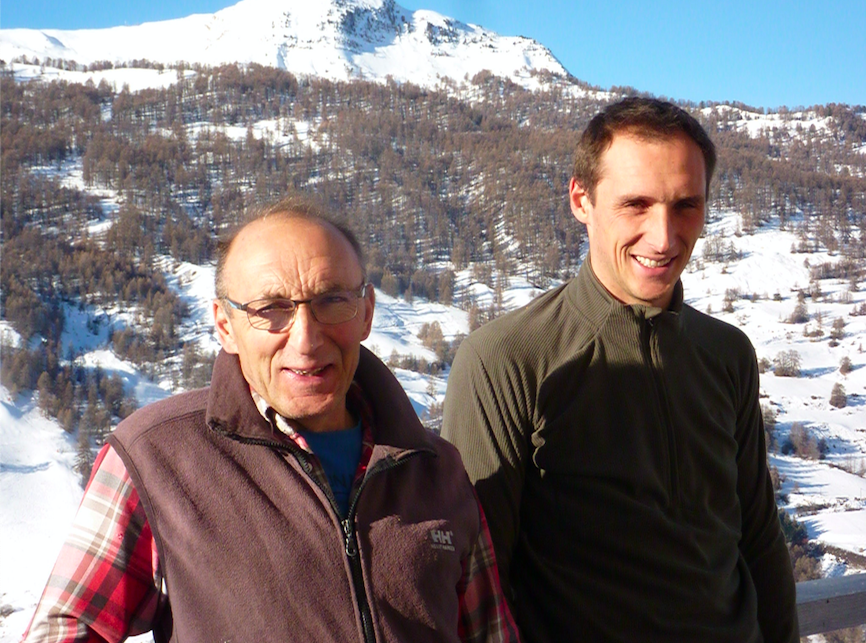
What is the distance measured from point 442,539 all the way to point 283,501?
29cm

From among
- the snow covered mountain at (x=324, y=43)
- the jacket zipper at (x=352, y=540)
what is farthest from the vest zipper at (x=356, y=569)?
the snow covered mountain at (x=324, y=43)

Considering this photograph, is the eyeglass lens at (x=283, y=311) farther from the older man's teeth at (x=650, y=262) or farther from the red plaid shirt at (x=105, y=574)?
the older man's teeth at (x=650, y=262)

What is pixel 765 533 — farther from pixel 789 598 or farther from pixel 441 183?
pixel 441 183

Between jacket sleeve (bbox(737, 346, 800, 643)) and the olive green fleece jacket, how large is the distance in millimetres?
162

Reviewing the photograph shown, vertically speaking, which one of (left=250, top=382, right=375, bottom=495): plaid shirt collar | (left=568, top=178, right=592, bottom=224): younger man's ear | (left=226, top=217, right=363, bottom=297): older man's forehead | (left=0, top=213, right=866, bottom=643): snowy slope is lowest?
(left=0, top=213, right=866, bottom=643): snowy slope

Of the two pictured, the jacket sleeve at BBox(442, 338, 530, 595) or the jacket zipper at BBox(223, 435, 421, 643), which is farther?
the jacket sleeve at BBox(442, 338, 530, 595)

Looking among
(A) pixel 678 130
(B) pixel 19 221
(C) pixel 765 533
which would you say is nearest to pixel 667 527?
Result: (C) pixel 765 533

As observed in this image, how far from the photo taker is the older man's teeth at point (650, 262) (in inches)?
63.0

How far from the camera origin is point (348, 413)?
4.60 ft

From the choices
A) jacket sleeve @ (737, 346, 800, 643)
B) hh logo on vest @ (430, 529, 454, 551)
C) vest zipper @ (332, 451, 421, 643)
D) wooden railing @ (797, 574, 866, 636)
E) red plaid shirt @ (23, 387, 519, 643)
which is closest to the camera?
red plaid shirt @ (23, 387, 519, 643)

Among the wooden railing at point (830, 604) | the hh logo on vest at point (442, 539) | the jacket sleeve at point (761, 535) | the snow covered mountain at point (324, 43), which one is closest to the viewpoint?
the hh logo on vest at point (442, 539)

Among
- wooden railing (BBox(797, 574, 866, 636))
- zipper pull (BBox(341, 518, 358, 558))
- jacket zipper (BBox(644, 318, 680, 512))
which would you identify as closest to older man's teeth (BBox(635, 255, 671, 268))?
jacket zipper (BBox(644, 318, 680, 512))

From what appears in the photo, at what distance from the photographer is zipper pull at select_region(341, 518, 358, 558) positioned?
118 cm

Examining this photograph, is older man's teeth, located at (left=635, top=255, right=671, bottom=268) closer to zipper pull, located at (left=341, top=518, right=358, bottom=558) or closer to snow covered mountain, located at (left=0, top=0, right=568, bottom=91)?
zipper pull, located at (left=341, top=518, right=358, bottom=558)
